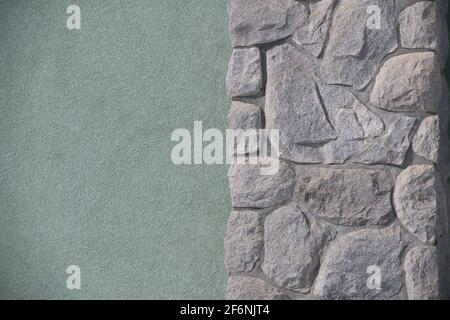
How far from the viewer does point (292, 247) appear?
259cm

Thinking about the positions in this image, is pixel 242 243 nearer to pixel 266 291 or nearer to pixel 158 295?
pixel 266 291

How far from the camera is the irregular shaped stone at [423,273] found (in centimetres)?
245

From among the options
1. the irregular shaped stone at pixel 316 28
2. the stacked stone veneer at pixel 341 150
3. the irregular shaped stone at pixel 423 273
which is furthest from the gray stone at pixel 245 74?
the irregular shaped stone at pixel 423 273

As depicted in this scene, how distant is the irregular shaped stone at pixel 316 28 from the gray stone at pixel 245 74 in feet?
0.60

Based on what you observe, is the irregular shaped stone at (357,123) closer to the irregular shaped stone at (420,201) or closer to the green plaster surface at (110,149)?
the irregular shaped stone at (420,201)

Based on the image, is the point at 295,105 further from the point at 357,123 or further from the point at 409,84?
the point at 409,84

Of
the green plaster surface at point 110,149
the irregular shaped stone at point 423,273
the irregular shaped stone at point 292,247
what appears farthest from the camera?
the green plaster surface at point 110,149

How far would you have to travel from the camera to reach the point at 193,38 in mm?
3146

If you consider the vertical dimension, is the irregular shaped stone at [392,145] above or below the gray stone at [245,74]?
below

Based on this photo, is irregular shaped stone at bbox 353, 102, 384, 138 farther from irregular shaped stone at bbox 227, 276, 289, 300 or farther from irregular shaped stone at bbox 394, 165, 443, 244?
irregular shaped stone at bbox 227, 276, 289, 300

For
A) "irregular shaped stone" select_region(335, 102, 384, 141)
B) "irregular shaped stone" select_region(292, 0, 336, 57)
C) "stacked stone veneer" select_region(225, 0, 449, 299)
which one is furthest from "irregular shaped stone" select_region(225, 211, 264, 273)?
"irregular shaped stone" select_region(292, 0, 336, 57)

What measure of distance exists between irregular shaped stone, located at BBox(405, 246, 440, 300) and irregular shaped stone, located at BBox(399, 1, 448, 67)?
2.37ft

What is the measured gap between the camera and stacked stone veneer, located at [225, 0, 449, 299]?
2.48m
